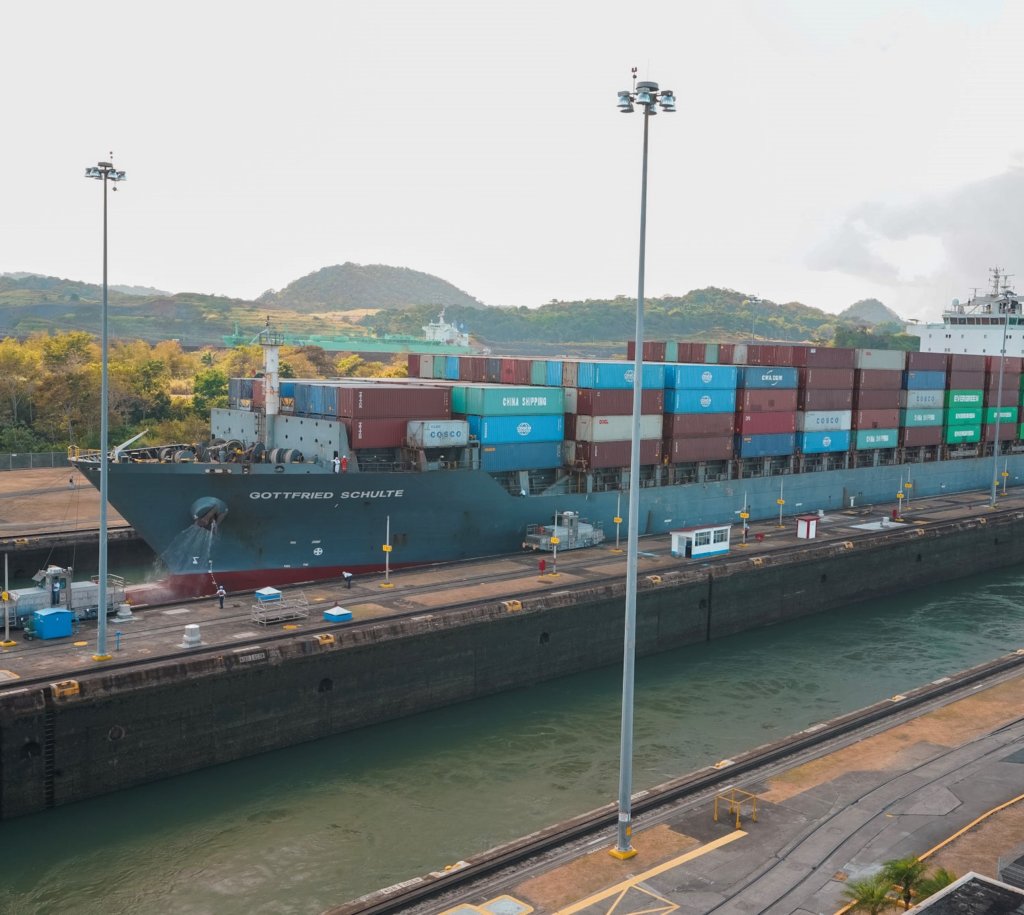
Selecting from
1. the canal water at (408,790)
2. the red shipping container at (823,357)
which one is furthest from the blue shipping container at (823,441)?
the canal water at (408,790)

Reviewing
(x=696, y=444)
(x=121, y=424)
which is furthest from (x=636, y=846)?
(x=121, y=424)

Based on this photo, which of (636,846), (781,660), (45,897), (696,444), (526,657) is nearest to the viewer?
(636,846)

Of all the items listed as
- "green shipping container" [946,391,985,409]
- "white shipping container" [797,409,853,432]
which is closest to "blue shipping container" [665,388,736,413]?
"white shipping container" [797,409,853,432]

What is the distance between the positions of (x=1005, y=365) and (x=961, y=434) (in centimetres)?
953

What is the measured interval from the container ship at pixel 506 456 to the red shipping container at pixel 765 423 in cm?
13

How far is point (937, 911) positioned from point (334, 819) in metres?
16.8

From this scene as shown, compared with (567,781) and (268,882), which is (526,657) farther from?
(268,882)

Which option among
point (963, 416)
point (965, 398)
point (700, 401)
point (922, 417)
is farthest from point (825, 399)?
point (963, 416)

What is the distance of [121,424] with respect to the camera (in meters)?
92.7

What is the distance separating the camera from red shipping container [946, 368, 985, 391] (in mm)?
72750

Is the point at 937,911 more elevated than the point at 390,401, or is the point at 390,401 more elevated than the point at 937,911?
the point at 390,401

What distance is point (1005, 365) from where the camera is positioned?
261 feet

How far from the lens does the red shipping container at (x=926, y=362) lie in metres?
69.1

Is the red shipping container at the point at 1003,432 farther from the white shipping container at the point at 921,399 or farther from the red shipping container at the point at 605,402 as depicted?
the red shipping container at the point at 605,402
